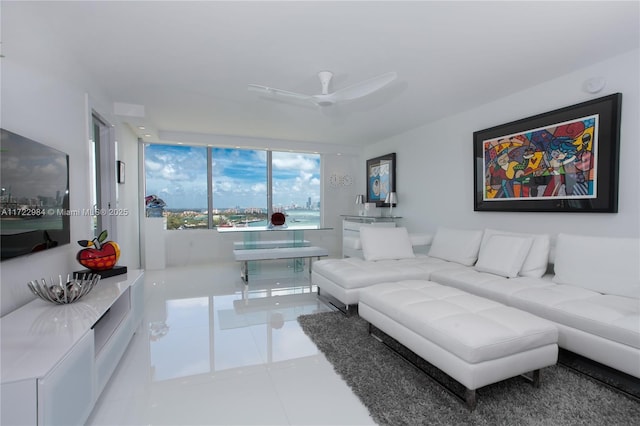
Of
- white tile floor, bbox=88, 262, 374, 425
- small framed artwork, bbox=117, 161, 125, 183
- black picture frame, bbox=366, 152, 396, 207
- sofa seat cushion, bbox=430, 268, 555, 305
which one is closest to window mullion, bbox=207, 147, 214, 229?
small framed artwork, bbox=117, 161, 125, 183

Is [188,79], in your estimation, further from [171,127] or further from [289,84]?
[171,127]

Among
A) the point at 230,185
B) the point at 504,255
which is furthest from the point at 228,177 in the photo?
the point at 504,255

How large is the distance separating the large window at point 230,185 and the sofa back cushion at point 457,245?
322 cm

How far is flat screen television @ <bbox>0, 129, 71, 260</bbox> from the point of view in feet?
5.34

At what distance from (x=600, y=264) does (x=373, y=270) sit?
1.86m

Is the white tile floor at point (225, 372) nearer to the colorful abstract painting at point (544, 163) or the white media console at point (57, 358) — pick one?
the white media console at point (57, 358)

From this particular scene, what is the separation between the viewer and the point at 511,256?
2.99m

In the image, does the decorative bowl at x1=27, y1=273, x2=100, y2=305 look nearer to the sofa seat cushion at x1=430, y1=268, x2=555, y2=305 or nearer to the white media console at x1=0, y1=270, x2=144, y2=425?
the white media console at x1=0, y1=270, x2=144, y2=425

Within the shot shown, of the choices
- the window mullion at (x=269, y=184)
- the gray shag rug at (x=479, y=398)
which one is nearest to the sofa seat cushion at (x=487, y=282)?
the gray shag rug at (x=479, y=398)

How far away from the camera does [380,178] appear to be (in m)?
5.91

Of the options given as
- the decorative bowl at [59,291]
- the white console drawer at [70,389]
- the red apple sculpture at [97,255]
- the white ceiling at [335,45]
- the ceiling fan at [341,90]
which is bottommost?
the white console drawer at [70,389]

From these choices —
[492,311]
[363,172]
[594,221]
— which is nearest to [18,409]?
[492,311]

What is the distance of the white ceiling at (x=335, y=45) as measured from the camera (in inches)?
78.0

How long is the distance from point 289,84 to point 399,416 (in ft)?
9.58
